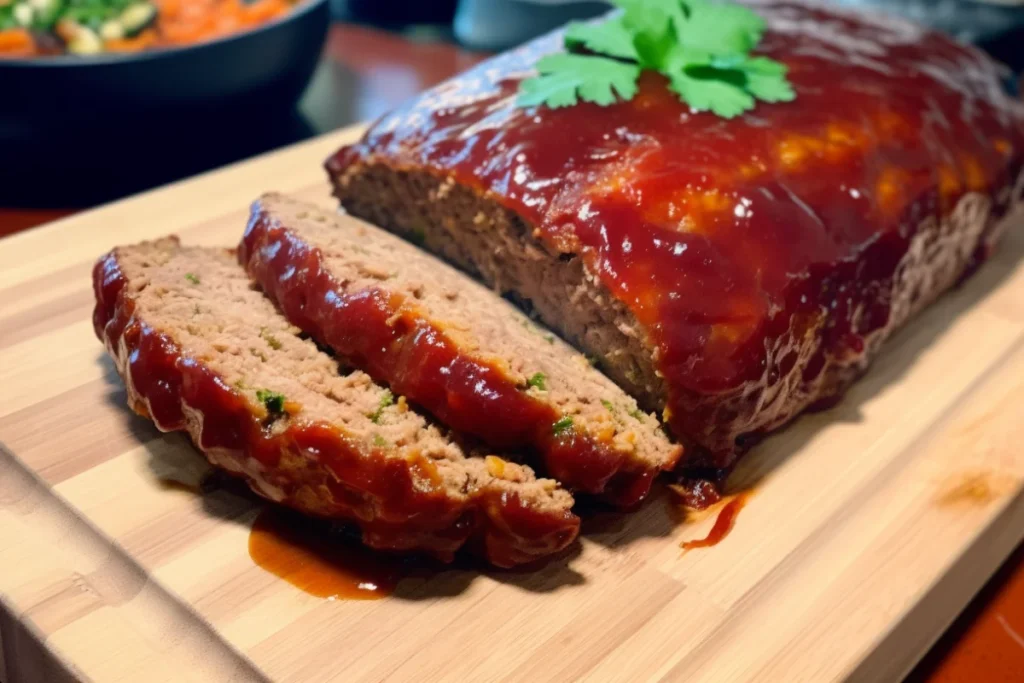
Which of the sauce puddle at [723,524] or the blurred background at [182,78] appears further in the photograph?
the blurred background at [182,78]

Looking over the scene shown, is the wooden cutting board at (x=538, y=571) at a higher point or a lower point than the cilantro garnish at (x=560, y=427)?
lower

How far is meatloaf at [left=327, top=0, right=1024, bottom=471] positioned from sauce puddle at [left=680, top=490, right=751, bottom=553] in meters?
0.14

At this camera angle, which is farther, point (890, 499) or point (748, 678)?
point (890, 499)

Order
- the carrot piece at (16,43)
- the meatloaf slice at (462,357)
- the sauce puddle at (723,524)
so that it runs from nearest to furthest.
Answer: the meatloaf slice at (462,357) → the sauce puddle at (723,524) → the carrot piece at (16,43)

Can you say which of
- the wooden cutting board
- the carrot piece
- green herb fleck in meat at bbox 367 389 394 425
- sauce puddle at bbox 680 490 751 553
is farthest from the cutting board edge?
the carrot piece

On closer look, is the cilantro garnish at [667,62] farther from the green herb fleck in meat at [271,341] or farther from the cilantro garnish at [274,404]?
the cilantro garnish at [274,404]

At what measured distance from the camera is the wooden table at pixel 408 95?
2.93m

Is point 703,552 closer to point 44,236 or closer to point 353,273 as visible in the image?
point 353,273

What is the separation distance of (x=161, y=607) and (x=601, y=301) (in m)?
1.54

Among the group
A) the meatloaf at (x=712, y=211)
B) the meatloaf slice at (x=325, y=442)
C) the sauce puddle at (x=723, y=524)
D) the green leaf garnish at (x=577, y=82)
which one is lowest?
the sauce puddle at (x=723, y=524)

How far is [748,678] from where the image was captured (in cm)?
254

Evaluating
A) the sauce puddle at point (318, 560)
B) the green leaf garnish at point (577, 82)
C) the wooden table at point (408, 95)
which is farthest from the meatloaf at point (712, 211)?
the sauce puddle at point (318, 560)

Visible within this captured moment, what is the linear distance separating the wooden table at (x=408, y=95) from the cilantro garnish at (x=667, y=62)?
1.87 metres

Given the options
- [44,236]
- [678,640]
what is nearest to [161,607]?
[678,640]
